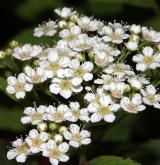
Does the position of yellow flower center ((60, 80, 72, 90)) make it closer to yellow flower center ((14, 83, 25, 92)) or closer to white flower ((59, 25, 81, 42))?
yellow flower center ((14, 83, 25, 92))

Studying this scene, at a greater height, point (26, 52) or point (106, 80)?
point (26, 52)

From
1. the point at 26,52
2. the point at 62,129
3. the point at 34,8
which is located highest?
the point at 34,8

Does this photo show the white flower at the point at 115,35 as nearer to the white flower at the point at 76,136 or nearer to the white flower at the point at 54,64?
the white flower at the point at 54,64

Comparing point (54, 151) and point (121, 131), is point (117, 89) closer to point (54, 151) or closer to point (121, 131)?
point (54, 151)

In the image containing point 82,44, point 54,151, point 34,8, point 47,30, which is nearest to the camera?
point 54,151

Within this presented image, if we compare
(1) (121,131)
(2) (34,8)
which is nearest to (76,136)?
(1) (121,131)

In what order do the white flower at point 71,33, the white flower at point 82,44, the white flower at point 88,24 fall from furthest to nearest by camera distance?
the white flower at point 88,24 < the white flower at point 71,33 < the white flower at point 82,44

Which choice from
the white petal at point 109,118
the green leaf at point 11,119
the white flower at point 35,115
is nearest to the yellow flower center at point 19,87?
the white flower at point 35,115
